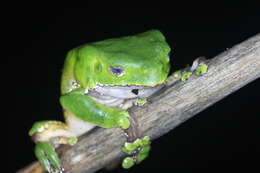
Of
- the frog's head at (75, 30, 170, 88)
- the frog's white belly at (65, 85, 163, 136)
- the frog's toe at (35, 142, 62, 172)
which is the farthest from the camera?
the frog's toe at (35, 142, 62, 172)

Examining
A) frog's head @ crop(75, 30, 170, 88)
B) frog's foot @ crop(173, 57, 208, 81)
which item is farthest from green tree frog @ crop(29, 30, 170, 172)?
frog's foot @ crop(173, 57, 208, 81)

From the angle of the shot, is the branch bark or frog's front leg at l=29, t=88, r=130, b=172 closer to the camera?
the branch bark

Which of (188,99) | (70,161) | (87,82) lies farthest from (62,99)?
(188,99)

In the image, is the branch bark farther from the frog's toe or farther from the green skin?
the frog's toe

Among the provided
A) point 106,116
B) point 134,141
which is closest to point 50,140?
point 106,116

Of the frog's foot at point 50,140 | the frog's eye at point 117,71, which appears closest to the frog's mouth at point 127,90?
the frog's eye at point 117,71

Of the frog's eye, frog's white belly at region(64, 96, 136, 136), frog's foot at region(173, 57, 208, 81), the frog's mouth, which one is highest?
the frog's eye

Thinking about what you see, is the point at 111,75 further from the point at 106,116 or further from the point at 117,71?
the point at 106,116
